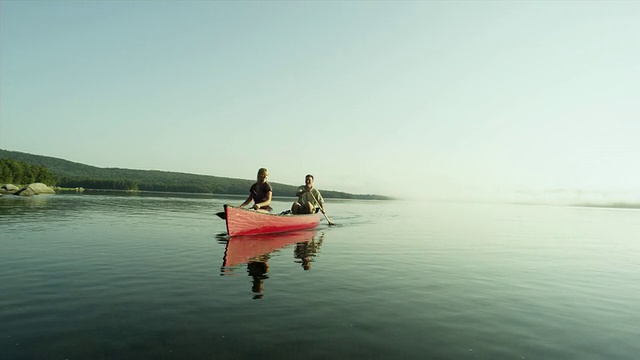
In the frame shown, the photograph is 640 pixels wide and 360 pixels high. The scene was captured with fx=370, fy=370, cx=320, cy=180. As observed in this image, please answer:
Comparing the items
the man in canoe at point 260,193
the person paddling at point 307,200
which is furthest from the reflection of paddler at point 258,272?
the person paddling at point 307,200

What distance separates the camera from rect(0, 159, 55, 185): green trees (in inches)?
4286

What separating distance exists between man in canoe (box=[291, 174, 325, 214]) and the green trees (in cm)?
12211

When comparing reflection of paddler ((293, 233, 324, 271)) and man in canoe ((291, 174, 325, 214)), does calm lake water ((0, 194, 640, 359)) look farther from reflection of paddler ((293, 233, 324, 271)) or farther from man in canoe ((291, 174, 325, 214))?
man in canoe ((291, 174, 325, 214))

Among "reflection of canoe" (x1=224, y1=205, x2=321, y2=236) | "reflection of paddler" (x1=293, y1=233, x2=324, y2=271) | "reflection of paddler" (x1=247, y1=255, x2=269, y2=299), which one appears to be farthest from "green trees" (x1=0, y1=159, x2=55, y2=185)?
"reflection of paddler" (x1=247, y1=255, x2=269, y2=299)

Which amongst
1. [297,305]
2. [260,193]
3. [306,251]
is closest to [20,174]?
[260,193]

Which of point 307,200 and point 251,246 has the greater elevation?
point 307,200

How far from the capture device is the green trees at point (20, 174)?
108875 millimetres

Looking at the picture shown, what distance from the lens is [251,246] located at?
17.3 meters

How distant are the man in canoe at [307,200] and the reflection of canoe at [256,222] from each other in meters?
1.39

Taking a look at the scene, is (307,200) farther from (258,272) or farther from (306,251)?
(258,272)

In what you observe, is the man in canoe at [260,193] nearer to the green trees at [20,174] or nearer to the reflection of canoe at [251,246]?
the reflection of canoe at [251,246]

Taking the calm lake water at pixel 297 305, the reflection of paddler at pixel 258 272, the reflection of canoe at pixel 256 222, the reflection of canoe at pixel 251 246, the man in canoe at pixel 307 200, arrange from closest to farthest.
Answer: the calm lake water at pixel 297 305
the reflection of paddler at pixel 258 272
the reflection of canoe at pixel 251 246
the reflection of canoe at pixel 256 222
the man in canoe at pixel 307 200

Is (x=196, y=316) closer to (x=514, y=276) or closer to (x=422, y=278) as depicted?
(x=422, y=278)

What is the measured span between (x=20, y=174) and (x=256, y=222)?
130m
